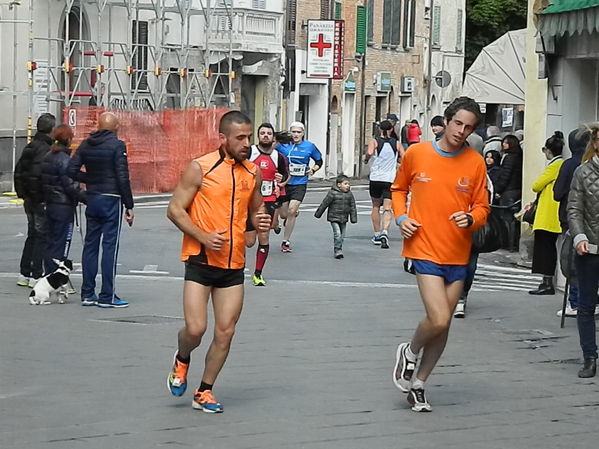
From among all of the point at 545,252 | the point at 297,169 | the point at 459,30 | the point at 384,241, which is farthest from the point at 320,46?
the point at 545,252

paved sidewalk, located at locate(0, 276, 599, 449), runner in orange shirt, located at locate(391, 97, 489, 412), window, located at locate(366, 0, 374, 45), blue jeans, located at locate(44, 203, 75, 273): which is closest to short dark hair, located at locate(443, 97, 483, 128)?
runner in orange shirt, located at locate(391, 97, 489, 412)

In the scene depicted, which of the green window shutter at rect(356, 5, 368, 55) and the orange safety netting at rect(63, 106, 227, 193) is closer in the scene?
the orange safety netting at rect(63, 106, 227, 193)

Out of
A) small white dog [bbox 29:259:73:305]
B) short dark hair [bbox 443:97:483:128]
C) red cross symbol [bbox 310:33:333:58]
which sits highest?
red cross symbol [bbox 310:33:333:58]

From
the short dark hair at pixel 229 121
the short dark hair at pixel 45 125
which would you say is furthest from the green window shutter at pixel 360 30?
the short dark hair at pixel 229 121

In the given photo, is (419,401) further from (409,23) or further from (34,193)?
(409,23)

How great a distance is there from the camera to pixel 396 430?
8.74 m

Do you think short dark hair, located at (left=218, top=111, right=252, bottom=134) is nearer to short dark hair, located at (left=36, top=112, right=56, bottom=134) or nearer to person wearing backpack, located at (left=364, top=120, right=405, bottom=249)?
short dark hair, located at (left=36, top=112, right=56, bottom=134)

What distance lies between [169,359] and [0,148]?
22.4 metres

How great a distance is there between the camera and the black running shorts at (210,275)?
9102mm

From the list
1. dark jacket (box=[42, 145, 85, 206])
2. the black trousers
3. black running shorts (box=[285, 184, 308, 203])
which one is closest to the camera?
dark jacket (box=[42, 145, 85, 206])

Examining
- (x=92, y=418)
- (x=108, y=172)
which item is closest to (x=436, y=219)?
(x=92, y=418)

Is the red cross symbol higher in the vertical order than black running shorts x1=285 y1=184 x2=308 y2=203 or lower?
higher

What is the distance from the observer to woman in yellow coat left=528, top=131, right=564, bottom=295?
1565 centimetres

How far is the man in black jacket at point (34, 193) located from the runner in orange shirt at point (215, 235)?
6.47m
